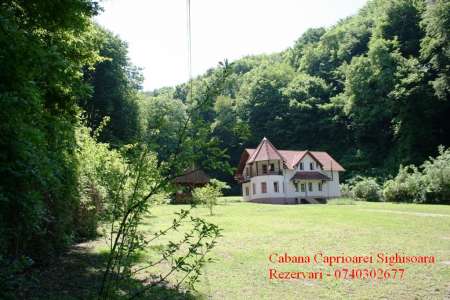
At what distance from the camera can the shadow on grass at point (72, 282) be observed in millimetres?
6598

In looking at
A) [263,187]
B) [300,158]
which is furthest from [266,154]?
[300,158]

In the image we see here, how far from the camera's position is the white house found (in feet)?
151

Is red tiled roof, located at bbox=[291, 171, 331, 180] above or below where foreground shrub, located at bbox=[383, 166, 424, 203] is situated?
above

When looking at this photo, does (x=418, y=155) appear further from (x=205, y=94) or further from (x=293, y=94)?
(x=205, y=94)

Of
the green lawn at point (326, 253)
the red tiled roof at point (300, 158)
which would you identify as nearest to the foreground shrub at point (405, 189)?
the red tiled roof at point (300, 158)

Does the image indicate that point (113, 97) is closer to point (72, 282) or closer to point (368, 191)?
point (368, 191)

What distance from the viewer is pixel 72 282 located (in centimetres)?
766

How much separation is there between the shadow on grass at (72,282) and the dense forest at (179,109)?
515 mm

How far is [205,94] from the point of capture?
386 cm

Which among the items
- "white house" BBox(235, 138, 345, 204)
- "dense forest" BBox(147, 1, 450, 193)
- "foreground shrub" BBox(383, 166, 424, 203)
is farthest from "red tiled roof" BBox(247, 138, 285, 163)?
"foreground shrub" BBox(383, 166, 424, 203)

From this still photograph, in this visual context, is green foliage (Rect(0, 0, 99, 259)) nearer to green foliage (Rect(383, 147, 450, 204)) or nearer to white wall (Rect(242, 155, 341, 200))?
green foliage (Rect(383, 147, 450, 204))

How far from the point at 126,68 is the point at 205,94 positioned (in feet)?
158

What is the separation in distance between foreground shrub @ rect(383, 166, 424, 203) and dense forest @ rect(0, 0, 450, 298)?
1117cm

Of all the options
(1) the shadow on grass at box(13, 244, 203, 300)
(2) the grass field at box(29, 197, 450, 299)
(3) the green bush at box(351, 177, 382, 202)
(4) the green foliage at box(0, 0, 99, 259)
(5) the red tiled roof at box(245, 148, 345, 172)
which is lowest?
(2) the grass field at box(29, 197, 450, 299)
